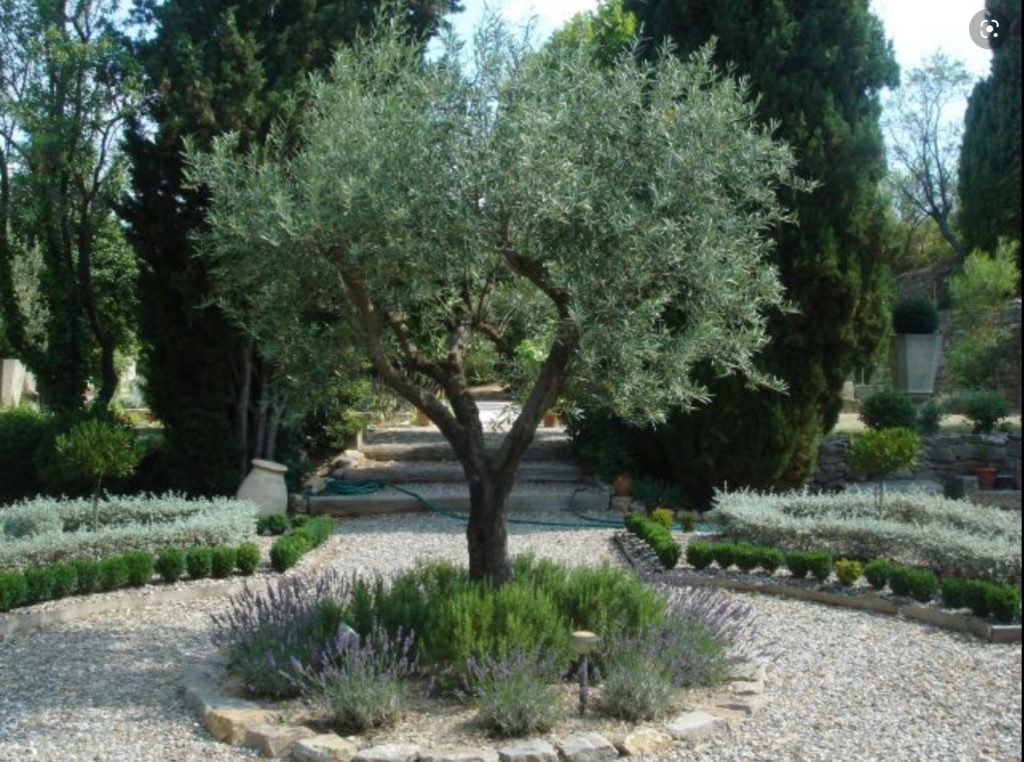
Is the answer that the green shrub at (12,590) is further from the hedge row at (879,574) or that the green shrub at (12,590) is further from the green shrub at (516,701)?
the hedge row at (879,574)

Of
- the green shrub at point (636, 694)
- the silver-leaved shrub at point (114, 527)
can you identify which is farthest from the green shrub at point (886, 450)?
the silver-leaved shrub at point (114, 527)

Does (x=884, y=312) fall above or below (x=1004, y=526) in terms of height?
above

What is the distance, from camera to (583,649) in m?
5.13

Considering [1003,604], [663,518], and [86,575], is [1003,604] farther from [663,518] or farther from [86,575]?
A: [86,575]

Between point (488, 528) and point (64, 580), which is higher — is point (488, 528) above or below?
A: above

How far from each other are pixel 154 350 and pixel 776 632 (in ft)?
26.8

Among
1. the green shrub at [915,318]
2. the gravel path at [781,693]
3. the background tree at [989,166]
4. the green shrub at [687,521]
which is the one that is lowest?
the gravel path at [781,693]

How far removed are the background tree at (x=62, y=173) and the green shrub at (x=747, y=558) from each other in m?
8.13

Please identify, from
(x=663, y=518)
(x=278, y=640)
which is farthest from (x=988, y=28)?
(x=663, y=518)

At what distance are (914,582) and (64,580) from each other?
5.72 m

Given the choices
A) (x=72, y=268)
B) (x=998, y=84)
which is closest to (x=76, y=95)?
(x=72, y=268)

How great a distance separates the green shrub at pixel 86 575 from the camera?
315 inches

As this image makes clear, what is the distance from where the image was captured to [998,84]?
19500mm

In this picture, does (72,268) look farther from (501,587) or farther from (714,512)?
(501,587)
